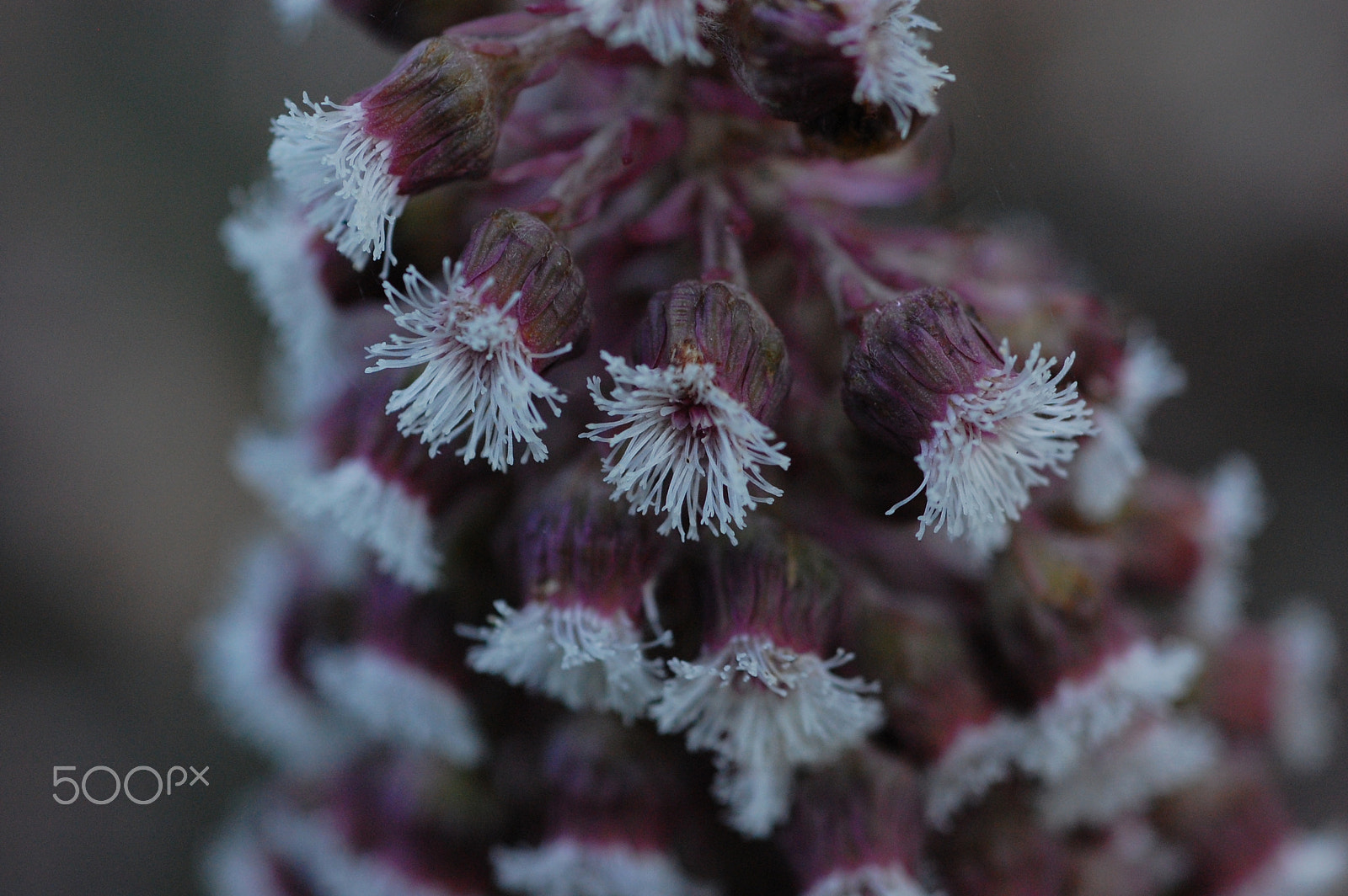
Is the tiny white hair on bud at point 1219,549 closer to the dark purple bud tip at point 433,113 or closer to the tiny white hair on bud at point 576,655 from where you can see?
the tiny white hair on bud at point 576,655

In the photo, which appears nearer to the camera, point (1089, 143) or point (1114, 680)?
point (1114, 680)

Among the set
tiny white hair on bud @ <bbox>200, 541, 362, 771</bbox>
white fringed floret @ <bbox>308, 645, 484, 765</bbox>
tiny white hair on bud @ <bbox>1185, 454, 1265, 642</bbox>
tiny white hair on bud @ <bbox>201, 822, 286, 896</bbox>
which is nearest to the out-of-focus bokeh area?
tiny white hair on bud @ <bbox>201, 822, 286, 896</bbox>

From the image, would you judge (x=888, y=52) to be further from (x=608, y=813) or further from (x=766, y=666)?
(x=608, y=813)

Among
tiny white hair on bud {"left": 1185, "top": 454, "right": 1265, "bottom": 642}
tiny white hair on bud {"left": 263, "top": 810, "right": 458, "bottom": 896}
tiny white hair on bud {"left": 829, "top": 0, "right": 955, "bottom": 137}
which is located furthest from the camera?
tiny white hair on bud {"left": 1185, "top": 454, "right": 1265, "bottom": 642}

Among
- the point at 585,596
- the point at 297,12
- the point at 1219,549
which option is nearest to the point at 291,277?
the point at 297,12

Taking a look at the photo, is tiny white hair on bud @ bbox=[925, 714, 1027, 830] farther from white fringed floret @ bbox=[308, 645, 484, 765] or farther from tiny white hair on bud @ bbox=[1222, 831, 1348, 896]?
tiny white hair on bud @ bbox=[1222, 831, 1348, 896]

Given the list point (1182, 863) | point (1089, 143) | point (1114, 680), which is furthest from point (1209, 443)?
point (1114, 680)

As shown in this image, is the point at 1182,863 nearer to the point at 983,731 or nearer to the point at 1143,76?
the point at 983,731
